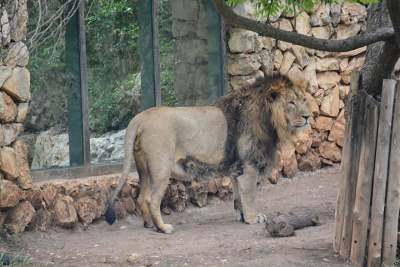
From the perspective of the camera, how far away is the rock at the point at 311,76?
1118 cm

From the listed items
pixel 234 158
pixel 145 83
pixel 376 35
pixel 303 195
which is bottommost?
pixel 303 195

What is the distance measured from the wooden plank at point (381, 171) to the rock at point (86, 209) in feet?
10.5

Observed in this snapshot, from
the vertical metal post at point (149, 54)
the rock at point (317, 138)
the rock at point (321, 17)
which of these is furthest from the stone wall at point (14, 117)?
the rock at point (317, 138)

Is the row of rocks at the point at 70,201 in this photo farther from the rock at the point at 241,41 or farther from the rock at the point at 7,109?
the rock at the point at 241,41

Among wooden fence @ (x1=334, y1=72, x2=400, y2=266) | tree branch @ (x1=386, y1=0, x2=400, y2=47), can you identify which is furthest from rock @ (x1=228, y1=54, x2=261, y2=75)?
tree branch @ (x1=386, y1=0, x2=400, y2=47)

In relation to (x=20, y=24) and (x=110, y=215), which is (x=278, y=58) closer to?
(x=110, y=215)

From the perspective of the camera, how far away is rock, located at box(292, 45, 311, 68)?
1095cm

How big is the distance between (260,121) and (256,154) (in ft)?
1.13

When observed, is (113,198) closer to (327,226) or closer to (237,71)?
(327,226)

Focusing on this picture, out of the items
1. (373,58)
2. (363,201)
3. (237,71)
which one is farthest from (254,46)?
(363,201)

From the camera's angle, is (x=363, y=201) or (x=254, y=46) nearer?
(x=363, y=201)

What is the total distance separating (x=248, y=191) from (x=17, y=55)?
2.78 m

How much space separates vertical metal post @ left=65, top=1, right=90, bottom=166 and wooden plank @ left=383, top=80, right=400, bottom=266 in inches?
137

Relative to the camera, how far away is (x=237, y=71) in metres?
10.3
